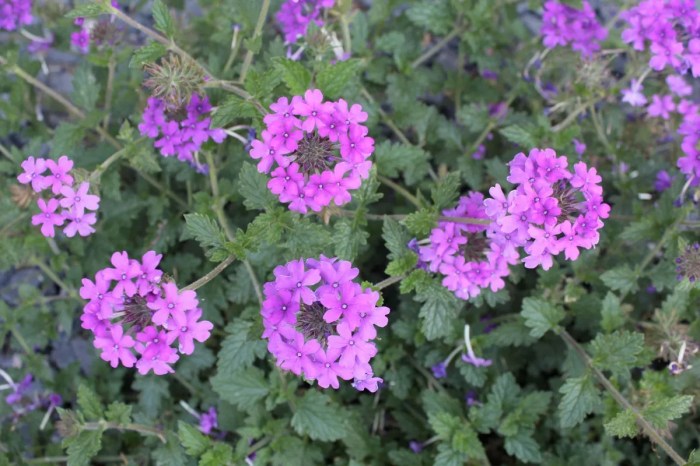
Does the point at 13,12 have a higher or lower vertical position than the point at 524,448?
higher

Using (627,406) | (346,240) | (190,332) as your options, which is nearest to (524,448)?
(627,406)

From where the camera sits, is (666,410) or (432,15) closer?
(666,410)

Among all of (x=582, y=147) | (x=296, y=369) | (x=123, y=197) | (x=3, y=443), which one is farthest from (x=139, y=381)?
(x=582, y=147)

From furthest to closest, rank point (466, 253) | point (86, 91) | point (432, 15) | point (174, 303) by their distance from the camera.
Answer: point (432, 15), point (86, 91), point (466, 253), point (174, 303)

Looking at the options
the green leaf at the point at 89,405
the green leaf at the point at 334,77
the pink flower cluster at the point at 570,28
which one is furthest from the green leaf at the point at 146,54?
the pink flower cluster at the point at 570,28

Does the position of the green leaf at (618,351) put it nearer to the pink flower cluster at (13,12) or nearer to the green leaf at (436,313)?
A: the green leaf at (436,313)

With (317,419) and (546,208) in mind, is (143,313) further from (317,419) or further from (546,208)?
(546,208)

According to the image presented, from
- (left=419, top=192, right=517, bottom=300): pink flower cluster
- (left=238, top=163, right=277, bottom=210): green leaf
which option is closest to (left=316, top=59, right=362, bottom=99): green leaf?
(left=238, top=163, right=277, bottom=210): green leaf
